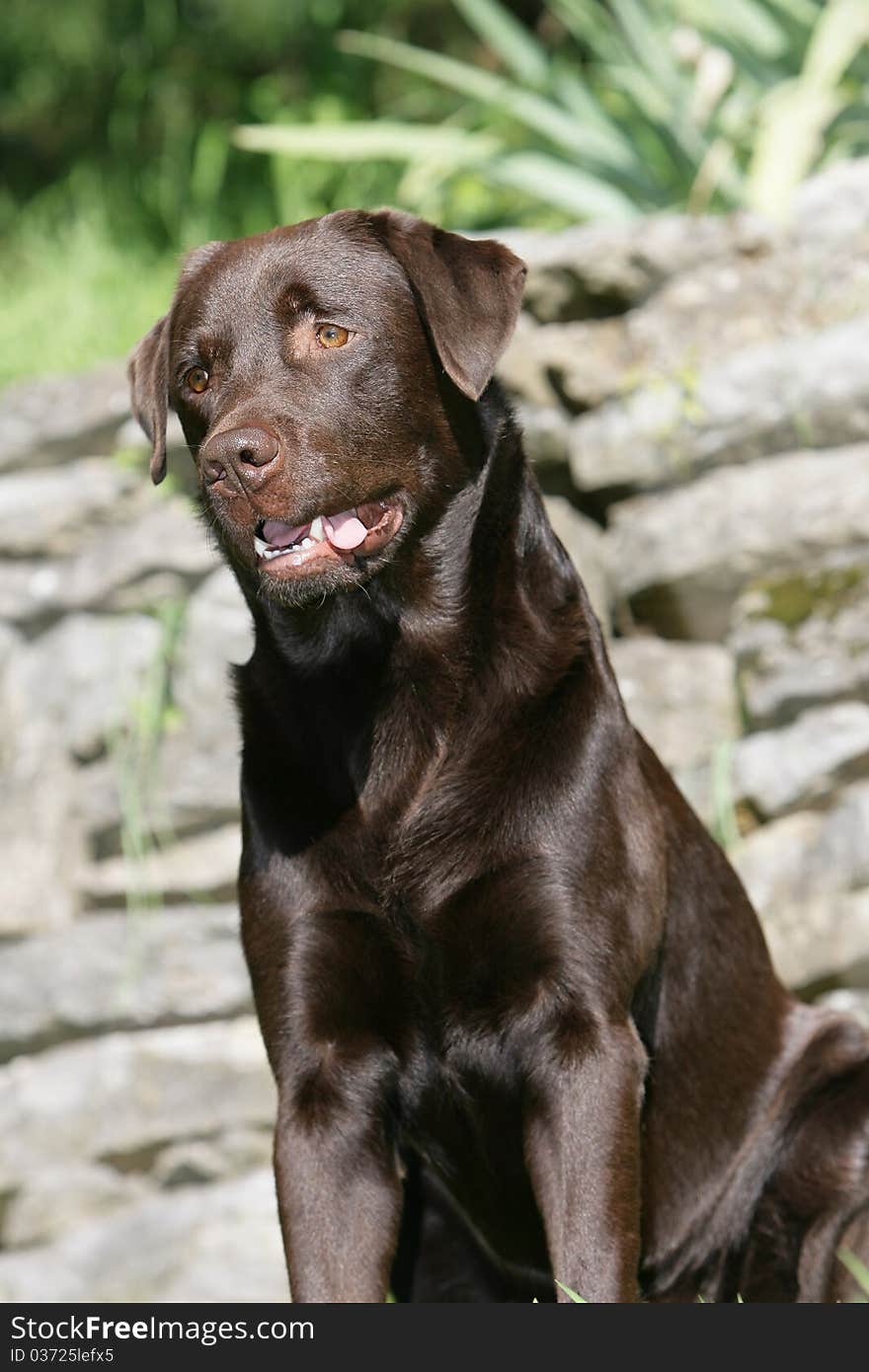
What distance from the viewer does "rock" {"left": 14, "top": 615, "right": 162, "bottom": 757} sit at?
455 centimetres

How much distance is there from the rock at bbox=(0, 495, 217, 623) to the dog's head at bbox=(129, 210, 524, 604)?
167 cm

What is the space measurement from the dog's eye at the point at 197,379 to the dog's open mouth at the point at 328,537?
11.9 inches

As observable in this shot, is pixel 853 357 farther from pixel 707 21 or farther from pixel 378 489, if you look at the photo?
pixel 378 489

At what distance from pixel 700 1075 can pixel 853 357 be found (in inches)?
73.6

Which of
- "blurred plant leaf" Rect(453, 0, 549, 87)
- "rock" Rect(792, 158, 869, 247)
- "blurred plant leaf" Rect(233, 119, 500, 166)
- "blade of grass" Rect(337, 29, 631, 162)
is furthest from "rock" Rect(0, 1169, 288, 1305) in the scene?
"blurred plant leaf" Rect(453, 0, 549, 87)

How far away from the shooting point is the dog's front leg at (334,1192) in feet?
8.58

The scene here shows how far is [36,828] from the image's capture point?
4602 millimetres

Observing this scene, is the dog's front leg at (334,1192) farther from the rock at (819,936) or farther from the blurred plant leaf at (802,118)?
the blurred plant leaf at (802,118)

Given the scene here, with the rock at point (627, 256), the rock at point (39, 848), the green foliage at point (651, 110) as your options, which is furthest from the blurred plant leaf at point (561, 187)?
the rock at point (39, 848)

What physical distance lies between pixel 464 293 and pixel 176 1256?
2.66m

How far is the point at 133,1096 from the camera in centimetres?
443

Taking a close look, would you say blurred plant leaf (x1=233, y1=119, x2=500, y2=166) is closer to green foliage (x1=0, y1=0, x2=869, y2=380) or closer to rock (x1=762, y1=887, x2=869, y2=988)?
green foliage (x1=0, y1=0, x2=869, y2=380)

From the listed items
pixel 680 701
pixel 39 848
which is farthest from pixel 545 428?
pixel 39 848

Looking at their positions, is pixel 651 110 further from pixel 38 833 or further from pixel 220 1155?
pixel 220 1155
